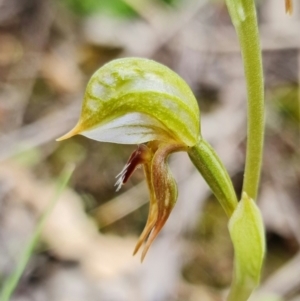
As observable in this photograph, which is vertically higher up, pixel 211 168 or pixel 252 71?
pixel 252 71

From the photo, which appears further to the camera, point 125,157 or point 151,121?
point 125,157

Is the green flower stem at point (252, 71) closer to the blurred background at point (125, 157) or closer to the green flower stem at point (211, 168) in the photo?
the green flower stem at point (211, 168)

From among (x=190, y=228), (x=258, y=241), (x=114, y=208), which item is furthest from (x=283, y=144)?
(x=258, y=241)

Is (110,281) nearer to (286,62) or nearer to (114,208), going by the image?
(114,208)

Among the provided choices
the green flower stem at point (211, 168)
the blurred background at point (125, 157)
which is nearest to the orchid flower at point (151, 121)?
the green flower stem at point (211, 168)

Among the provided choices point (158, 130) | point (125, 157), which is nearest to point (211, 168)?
point (158, 130)

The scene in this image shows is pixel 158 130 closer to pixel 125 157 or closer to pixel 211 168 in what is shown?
pixel 211 168
